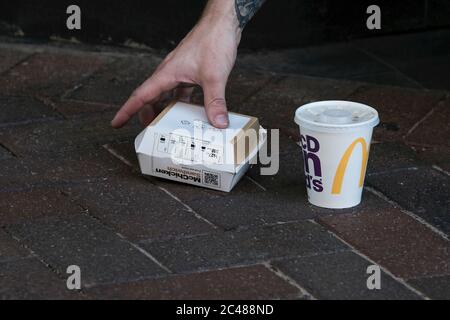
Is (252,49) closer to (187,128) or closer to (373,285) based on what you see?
(187,128)

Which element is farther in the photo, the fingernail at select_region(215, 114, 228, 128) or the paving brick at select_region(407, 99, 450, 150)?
the paving brick at select_region(407, 99, 450, 150)

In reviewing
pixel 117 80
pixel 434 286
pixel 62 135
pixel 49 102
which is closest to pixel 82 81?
pixel 117 80

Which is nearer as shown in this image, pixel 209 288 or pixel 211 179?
pixel 209 288

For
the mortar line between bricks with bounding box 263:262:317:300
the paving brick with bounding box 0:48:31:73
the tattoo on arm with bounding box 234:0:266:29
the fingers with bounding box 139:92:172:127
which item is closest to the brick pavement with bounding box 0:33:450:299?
the mortar line between bricks with bounding box 263:262:317:300

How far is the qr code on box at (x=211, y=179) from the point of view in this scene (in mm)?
2457

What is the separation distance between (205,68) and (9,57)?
126 centimetres

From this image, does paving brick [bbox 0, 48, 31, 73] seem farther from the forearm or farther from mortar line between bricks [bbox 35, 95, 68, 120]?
the forearm

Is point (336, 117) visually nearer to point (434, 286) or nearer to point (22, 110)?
point (434, 286)

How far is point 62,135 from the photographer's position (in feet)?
9.36

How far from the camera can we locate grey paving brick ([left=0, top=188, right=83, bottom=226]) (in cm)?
236

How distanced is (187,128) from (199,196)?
0.17m

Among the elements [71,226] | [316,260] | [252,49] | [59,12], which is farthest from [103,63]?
[316,260]

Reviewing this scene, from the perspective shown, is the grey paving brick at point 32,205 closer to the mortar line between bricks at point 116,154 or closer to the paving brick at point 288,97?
the mortar line between bricks at point 116,154

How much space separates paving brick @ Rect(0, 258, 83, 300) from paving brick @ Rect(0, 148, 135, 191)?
0.43 meters
